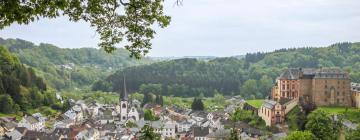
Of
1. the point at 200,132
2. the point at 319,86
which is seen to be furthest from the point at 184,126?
the point at 319,86

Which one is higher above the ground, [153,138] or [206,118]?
[153,138]

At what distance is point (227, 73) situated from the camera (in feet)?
517

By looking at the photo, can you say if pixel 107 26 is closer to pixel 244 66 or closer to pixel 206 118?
pixel 206 118

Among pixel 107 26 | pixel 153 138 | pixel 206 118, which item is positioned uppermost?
pixel 107 26

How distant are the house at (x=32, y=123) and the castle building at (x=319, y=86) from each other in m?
35.2

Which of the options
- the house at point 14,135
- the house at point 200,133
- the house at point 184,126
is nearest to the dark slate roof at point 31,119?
the house at point 14,135

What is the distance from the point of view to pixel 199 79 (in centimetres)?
14788

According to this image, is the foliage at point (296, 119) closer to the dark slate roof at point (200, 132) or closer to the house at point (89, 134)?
the dark slate roof at point (200, 132)

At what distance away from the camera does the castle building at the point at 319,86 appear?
2422 inches

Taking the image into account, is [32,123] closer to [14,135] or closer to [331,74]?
[14,135]

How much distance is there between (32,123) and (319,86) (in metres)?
40.9

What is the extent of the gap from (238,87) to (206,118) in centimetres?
5343

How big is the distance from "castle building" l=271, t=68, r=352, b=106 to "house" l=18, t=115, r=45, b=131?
35.2m

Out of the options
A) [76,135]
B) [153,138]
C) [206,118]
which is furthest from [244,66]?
[153,138]
